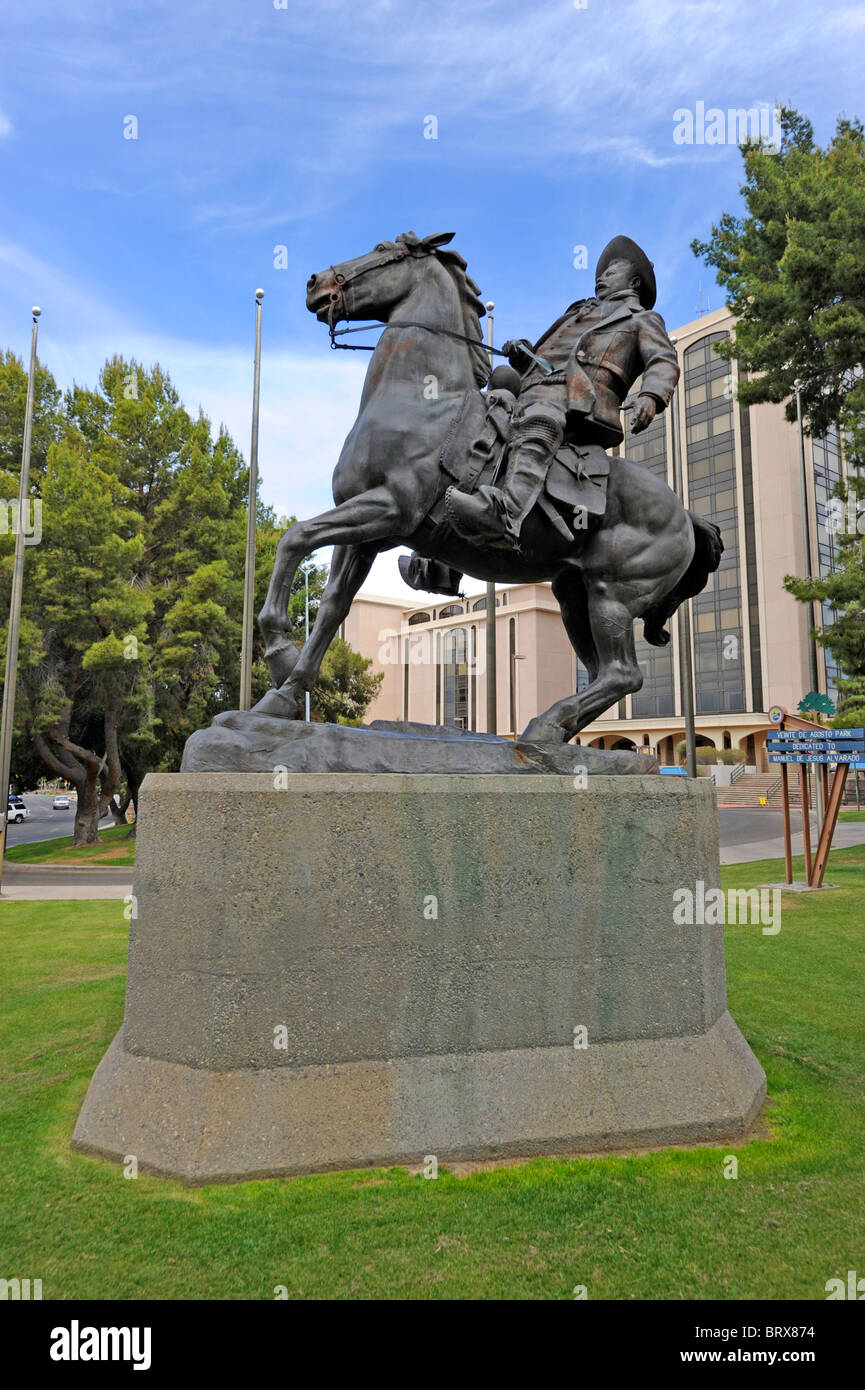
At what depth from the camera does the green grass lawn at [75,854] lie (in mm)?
25047

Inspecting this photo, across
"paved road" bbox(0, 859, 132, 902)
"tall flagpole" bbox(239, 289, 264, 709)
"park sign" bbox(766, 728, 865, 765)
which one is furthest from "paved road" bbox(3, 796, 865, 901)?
"tall flagpole" bbox(239, 289, 264, 709)

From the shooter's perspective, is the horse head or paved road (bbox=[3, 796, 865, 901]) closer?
the horse head

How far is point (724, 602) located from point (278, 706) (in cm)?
5496

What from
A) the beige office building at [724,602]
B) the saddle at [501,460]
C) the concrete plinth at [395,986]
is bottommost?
the concrete plinth at [395,986]

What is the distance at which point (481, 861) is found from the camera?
4.29 metres

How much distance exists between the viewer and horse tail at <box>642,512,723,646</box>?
575cm

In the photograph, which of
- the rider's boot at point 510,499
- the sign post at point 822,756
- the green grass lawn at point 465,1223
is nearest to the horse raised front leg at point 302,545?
the rider's boot at point 510,499

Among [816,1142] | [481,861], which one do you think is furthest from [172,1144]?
[816,1142]

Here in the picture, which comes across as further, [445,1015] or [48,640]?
[48,640]

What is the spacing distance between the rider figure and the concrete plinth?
5.27 feet

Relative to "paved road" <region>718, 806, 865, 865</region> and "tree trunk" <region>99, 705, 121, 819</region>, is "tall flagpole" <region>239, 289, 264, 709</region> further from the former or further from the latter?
"paved road" <region>718, 806, 865, 865</region>

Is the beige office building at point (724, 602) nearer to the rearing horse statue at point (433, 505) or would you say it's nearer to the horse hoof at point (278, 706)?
the rearing horse statue at point (433, 505)
